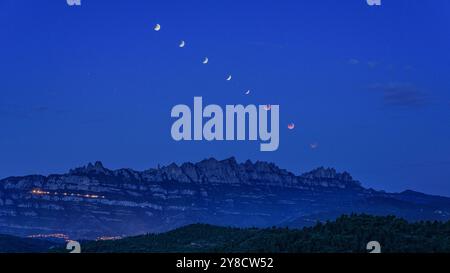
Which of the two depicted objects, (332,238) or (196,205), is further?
(196,205)

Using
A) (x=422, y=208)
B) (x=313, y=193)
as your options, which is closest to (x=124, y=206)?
(x=313, y=193)

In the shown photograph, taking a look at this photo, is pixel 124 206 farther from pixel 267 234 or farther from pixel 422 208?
pixel 267 234

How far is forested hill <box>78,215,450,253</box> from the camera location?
73.3 feet

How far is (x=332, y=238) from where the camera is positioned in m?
22.6

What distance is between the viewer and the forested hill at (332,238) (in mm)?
22344
